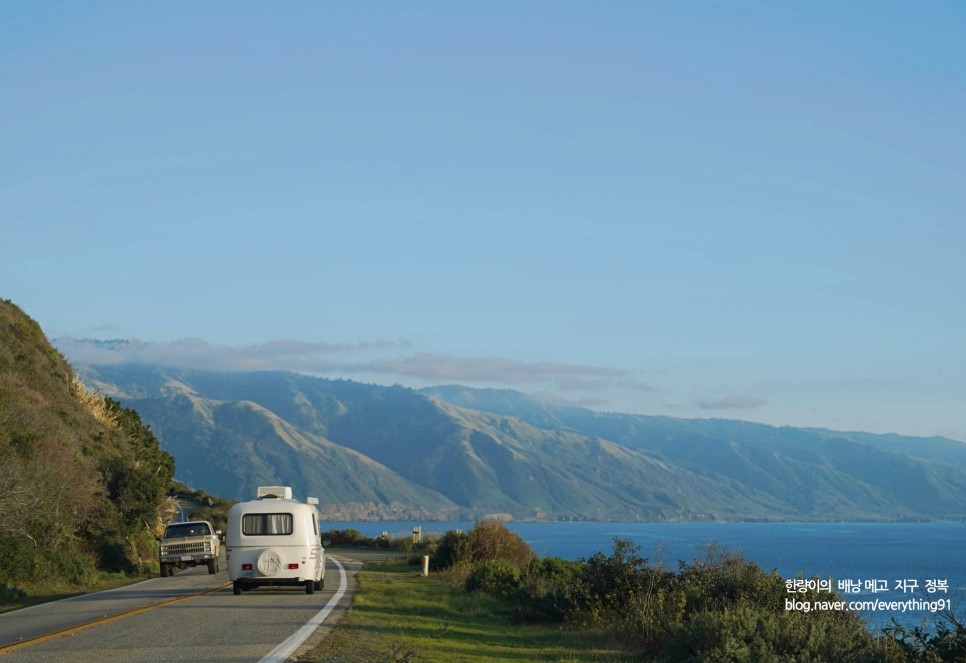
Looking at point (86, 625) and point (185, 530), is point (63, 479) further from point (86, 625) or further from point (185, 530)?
point (86, 625)

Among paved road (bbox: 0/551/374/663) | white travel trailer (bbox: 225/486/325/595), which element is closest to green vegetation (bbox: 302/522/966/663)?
paved road (bbox: 0/551/374/663)

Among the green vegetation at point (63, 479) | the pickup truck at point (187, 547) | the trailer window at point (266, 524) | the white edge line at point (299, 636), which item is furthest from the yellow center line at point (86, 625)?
the pickup truck at point (187, 547)

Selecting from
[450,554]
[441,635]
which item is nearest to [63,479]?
[450,554]

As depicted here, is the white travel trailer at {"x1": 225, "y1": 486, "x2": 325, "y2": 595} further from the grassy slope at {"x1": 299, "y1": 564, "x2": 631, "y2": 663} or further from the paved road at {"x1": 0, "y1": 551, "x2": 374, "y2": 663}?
the grassy slope at {"x1": 299, "y1": 564, "x2": 631, "y2": 663}

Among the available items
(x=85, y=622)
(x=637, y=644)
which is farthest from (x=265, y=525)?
(x=637, y=644)

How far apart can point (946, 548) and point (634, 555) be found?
121m

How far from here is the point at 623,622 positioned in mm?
19094

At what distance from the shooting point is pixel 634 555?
22.4 metres

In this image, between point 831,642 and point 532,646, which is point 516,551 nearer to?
point 532,646

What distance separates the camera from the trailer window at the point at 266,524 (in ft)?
82.0

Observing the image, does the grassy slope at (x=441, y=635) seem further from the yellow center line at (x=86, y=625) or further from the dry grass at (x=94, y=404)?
the dry grass at (x=94, y=404)

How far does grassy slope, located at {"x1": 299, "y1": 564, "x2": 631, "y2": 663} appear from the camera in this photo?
15434 millimetres

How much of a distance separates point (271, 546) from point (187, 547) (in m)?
12.7

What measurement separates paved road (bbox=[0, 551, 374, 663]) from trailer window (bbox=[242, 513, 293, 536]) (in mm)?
1488
